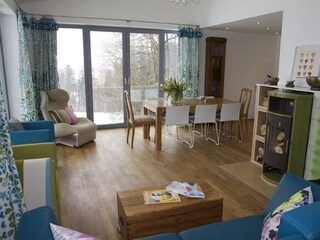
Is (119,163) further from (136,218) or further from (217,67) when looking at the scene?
(217,67)

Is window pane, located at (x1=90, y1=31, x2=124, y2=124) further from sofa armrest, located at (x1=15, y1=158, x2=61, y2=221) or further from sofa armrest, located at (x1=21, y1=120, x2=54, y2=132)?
sofa armrest, located at (x1=15, y1=158, x2=61, y2=221)

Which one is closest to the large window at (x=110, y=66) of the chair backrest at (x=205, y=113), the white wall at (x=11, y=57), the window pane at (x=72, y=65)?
the window pane at (x=72, y=65)

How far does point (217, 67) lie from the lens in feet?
20.7

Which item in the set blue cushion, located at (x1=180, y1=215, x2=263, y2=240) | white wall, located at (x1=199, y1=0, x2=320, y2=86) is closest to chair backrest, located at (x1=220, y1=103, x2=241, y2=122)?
white wall, located at (x1=199, y1=0, x2=320, y2=86)

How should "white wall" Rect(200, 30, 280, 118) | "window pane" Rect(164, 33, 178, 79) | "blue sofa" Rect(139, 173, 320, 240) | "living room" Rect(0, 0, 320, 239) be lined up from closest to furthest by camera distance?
"blue sofa" Rect(139, 173, 320, 240), "living room" Rect(0, 0, 320, 239), "window pane" Rect(164, 33, 178, 79), "white wall" Rect(200, 30, 280, 118)

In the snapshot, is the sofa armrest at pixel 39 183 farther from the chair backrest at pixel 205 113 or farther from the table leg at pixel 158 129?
the chair backrest at pixel 205 113

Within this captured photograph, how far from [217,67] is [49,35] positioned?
3.82 m

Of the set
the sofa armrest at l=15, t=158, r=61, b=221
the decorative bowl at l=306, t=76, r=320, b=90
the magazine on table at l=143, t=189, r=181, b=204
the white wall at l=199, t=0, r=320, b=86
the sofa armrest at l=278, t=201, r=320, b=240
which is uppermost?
the white wall at l=199, t=0, r=320, b=86

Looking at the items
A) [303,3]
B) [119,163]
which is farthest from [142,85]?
[303,3]

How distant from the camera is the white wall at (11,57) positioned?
409 cm

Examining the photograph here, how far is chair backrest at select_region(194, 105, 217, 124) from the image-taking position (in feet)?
14.6

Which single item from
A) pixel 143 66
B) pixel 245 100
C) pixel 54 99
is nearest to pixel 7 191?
pixel 54 99

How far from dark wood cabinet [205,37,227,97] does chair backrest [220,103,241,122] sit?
1.66 metres

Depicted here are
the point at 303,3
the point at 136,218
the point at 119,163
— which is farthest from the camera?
the point at 119,163
